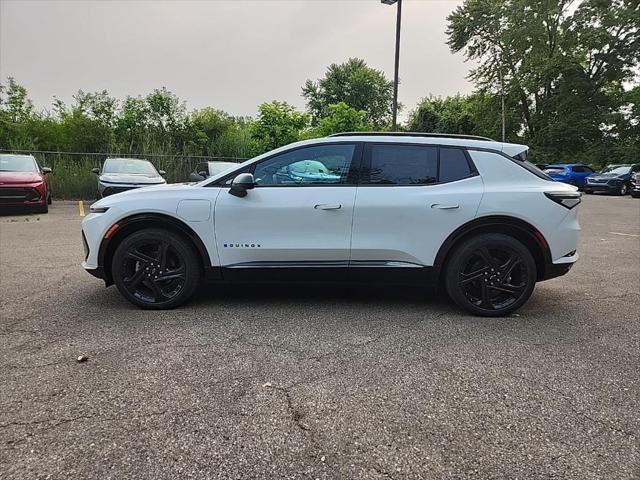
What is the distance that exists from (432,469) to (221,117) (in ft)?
82.8

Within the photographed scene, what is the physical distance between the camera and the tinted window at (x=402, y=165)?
4.04 m

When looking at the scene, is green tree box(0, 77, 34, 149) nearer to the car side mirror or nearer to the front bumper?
the front bumper

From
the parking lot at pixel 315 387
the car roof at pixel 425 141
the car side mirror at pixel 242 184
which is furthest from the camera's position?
the car roof at pixel 425 141

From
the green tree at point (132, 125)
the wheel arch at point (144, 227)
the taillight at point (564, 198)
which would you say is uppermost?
the green tree at point (132, 125)

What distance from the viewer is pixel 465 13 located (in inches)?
1545

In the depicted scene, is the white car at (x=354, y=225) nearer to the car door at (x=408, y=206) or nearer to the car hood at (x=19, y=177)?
the car door at (x=408, y=206)

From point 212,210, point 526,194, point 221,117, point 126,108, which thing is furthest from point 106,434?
point 221,117

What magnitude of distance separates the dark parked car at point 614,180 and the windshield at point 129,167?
21197mm

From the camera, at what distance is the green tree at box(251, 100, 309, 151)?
746 inches

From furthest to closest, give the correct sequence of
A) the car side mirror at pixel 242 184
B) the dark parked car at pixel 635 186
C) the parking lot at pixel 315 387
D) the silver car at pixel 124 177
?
A: 1. the dark parked car at pixel 635 186
2. the silver car at pixel 124 177
3. the car side mirror at pixel 242 184
4. the parking lot at pixel 315 387

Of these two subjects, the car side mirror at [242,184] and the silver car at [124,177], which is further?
the silver car at [124,177]

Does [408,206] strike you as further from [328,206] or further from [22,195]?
[22,195]

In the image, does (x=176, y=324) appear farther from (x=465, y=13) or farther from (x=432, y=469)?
(x=465, y=13)

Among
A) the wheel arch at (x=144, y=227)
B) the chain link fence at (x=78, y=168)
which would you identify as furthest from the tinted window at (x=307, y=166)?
the chain link fence at (x=78, y=168)
